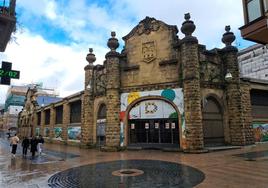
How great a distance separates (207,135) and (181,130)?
2.47 m

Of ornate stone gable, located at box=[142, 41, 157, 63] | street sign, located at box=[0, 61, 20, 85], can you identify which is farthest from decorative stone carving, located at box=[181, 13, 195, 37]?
street sign, located at box=[0, 61, 20, 85]

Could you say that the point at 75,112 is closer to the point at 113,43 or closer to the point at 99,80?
the point at 99,80

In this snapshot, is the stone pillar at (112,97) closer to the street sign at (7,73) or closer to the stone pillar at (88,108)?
the stone pillar at (88,108)

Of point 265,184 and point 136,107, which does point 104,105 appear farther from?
point 265,184

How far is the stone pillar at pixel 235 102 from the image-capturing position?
20.0 metres

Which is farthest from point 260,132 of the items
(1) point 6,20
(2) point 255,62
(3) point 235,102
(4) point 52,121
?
(4) point 52,121

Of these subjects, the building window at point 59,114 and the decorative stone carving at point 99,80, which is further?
the building window at point 59,114

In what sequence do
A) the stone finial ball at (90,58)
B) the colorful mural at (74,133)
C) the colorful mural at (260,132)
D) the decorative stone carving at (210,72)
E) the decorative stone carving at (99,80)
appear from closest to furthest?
the decorative stone carving at (210,72)
the colorful mural at (260,132)
the decorative stone carving at (99,80)
the stone finial ball at (90,58)
the colorful mural at (74,133)

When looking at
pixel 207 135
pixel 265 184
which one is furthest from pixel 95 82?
pixel 265 184

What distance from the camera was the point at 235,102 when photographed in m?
20.3

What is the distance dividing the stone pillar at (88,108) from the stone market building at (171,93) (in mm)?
1284

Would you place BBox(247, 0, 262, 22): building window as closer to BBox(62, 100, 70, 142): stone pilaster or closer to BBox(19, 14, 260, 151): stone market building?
BBox(19, 14, 260, 151): stone market building

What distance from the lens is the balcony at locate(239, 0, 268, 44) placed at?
8.57 metres

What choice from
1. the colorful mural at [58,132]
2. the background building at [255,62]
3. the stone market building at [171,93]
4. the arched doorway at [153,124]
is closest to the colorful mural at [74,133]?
the colorful mural at [58,132]
